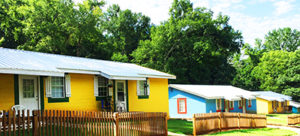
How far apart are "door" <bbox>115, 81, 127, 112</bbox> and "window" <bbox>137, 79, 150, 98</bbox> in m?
1.39

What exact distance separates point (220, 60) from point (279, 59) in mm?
21289

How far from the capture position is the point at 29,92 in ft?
42.4

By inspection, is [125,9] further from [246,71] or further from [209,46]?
[246,71]

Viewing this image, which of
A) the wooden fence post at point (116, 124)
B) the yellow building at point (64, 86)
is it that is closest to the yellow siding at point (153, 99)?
the yellow building at point (64, 86)

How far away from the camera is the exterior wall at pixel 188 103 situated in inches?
1126

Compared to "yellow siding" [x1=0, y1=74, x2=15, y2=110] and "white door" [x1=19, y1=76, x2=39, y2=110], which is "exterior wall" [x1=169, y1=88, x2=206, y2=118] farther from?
"yellow siding" [x1=0, y1=74, x2=15, y2=110]

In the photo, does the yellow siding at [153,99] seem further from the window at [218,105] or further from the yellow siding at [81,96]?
the window at [218,105]

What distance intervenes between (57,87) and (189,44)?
3201 cm

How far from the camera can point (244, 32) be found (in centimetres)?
5238

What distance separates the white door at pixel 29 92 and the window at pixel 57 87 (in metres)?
0.86

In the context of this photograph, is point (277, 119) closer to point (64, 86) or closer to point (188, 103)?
point (188, 103)

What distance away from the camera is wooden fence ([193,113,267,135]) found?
1528 centimetres

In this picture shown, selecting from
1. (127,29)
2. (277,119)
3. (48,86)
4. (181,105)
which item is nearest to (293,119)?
(277,119)

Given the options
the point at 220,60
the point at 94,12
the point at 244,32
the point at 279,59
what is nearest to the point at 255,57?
the point at 279,59
